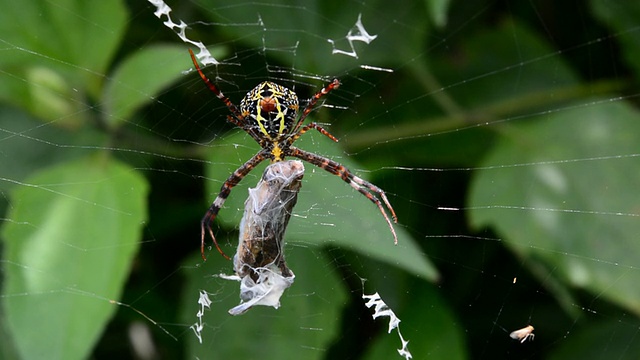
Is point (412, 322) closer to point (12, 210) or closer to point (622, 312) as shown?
point (622, 312)

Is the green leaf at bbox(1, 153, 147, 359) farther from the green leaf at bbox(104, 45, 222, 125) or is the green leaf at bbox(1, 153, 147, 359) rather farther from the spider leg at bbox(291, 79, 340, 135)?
the spider leg at bbox(291, 79, 340, 135)

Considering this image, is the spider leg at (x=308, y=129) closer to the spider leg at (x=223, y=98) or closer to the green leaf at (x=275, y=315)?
the spider leg at (x=223, y=98)

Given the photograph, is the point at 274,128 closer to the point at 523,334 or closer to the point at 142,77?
the point at 142,77

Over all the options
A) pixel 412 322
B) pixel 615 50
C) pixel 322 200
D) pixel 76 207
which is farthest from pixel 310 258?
pixel 615 50

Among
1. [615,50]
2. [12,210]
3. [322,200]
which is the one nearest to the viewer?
[12,210]

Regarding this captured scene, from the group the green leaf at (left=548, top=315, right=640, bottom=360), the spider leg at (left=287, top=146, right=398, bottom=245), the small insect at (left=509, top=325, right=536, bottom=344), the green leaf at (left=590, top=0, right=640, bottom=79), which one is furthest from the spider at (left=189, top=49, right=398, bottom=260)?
the green leaf at (left=590, top=0, right=640, bottom=79)

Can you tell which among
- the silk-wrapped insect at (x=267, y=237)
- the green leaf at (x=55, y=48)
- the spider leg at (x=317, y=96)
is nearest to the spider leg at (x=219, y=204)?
the silk-wrapped insect at (x=267, y=237)
